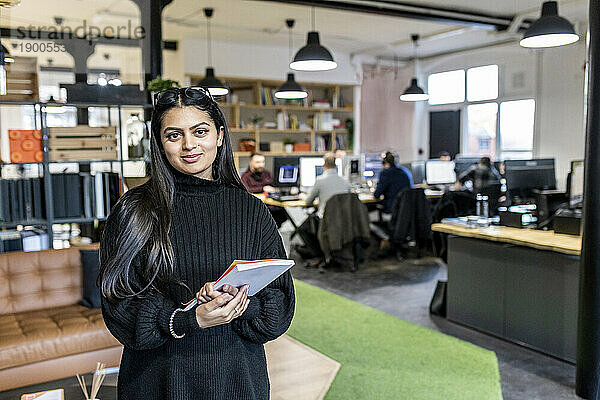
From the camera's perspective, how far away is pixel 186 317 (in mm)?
1363

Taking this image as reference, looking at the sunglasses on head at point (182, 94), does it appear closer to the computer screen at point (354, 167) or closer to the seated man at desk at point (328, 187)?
the seated man at desk at point (328, 187)

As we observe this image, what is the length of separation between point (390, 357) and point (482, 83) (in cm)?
718

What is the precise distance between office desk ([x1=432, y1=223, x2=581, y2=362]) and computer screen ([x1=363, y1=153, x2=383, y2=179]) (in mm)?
4044

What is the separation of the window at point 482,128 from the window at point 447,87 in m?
0.39

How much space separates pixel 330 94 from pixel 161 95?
939 cm

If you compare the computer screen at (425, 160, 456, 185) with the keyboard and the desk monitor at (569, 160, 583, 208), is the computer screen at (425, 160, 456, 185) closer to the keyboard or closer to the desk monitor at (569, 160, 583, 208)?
the keyboard

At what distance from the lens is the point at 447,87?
10.5m

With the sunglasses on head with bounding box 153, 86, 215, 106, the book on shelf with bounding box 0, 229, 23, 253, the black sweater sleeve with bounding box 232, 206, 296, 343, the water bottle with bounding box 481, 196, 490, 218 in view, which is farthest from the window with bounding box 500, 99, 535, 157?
the sunglasses on head with bounding box 153, 86, 215, 106

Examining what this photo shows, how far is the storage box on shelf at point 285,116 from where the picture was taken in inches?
371

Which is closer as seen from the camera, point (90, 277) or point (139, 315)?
point (139, 315)

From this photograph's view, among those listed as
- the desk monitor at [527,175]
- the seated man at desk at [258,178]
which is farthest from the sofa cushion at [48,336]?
the seated man at desk at [258,178]

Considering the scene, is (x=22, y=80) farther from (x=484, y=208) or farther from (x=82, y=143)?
(x=484, y=208)

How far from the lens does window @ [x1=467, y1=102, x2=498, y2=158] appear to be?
9.66 m

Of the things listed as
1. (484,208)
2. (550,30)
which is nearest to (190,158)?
(550,30)
